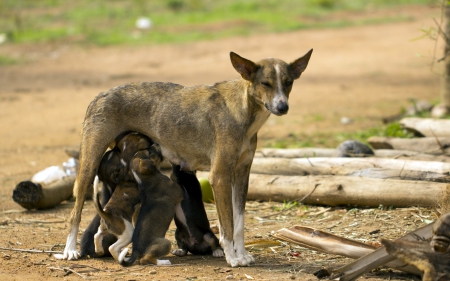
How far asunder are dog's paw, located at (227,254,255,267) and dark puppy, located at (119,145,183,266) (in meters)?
0.58

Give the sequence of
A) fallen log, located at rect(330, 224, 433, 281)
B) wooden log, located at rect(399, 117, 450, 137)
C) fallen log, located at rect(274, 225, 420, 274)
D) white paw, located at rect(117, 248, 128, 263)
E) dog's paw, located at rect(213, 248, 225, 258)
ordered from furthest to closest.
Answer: wooden log, located at rect(399, 117, 450, 137), dog's paw, located at rect(213, 248, 225, 258), white paw, located at rect(117, 248, 128, 263), fallen log, located at rect(274, 225, 420, 274), fallen log, located at rect(330, 224, 433, 281)

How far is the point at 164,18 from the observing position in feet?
86.8

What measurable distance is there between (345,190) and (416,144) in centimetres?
197

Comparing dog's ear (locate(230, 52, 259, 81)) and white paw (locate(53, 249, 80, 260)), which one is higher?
dog's ear (locate(230, 52, 259, 81))

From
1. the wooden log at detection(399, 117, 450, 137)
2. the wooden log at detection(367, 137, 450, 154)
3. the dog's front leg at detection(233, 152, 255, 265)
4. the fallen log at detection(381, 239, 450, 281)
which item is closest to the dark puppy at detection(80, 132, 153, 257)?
the dog's front leg at detection(233, 152, 255, 265)

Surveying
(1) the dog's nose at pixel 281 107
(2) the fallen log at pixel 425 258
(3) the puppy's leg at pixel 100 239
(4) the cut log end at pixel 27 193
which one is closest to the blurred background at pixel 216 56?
(4) the cut log end at pixel 27 193

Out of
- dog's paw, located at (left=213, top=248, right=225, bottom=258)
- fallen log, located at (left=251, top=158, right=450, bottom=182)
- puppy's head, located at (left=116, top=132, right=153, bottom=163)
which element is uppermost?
puppy's head, located at (left=116, top=132, right=153, bottom=163)

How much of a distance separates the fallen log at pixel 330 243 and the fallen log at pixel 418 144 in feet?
11.0

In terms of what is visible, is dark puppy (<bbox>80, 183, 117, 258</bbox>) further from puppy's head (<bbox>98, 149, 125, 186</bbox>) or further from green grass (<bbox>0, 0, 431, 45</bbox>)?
green grass (<bbox>0, 0, 431, 45</bbox>)

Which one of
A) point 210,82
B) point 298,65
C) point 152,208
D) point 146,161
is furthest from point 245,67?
point 210,82

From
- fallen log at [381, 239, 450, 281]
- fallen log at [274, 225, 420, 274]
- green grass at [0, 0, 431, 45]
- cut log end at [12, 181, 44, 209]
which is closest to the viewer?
fallen log at [381, 239, 450, 281]

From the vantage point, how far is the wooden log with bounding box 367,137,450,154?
29.5ft

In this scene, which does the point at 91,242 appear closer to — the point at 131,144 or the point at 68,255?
the point at 68,255

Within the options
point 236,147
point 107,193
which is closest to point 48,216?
point 107,193
